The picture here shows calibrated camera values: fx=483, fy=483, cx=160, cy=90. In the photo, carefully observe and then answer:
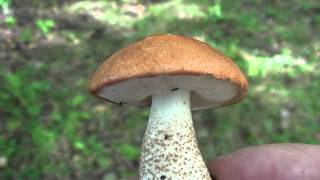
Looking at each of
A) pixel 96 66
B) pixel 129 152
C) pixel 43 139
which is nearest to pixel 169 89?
pixel 129 152

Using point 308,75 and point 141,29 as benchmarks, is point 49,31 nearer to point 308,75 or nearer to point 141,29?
point 141,29

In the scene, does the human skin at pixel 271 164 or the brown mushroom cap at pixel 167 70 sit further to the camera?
the human skin at pixel 271 164

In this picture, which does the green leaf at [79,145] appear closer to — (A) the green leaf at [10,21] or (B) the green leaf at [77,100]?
(B) the green leaf at [77,100]

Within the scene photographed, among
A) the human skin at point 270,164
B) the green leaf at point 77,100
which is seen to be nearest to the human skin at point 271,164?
the human skin at point 270,164

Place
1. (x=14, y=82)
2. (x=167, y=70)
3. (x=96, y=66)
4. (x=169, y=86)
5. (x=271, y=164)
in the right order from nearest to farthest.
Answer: (x=167, y=70)
(x=169, y=86)
(x=271, y=164)
(x=14, y=82)
(x=96, y=66)

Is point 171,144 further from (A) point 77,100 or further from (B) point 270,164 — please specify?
(A) point 77,100

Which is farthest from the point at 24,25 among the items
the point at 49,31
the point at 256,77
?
the point at 256,77
